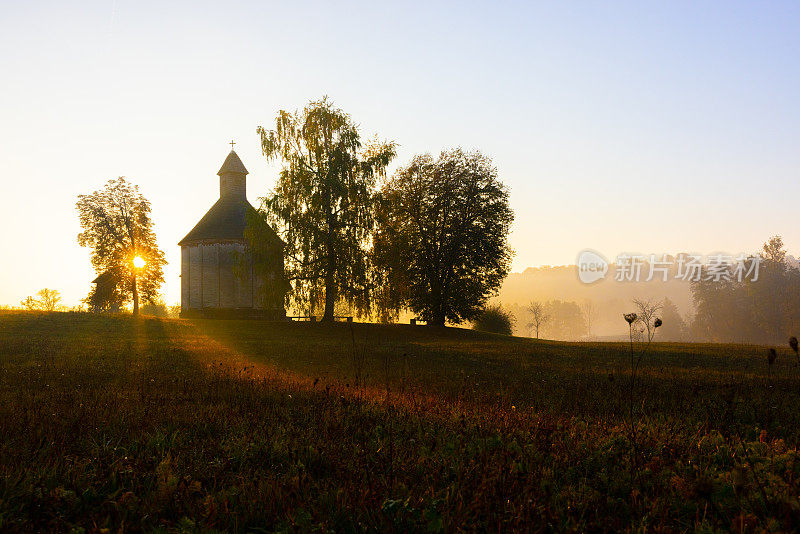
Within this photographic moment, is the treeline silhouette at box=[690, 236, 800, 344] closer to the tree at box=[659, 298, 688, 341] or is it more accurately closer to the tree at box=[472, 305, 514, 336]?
the tree at box=[659, 298, 688, 341]

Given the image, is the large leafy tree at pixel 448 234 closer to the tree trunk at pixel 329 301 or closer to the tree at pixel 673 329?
the tree trunk at pixel 329 301

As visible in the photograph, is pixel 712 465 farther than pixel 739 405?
No

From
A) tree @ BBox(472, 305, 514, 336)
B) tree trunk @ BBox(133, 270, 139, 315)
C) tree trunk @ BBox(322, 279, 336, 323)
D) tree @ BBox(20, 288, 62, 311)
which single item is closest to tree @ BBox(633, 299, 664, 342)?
tree @ BBox(472, 305, 514, 336)

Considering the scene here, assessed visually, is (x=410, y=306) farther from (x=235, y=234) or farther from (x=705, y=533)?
(x=705, y=533)

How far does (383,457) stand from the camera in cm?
440

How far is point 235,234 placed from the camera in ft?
138

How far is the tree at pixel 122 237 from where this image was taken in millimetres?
50906

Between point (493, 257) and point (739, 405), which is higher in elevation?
point (493, 257)

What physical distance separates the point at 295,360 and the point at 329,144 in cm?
2083

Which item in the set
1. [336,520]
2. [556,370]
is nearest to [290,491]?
[336,520]

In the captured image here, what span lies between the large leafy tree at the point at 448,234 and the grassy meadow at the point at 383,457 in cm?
2835

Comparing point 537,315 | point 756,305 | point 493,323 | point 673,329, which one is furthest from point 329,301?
point 673,329

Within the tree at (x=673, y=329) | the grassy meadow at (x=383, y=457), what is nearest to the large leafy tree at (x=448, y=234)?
the grassy meadow at (x=383, y=457)

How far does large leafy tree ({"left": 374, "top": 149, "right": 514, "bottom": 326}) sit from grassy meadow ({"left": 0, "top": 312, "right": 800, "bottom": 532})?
28.4 m
